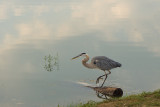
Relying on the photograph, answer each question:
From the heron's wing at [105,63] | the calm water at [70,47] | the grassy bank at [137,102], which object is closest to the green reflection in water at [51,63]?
the calm water at [70,47]

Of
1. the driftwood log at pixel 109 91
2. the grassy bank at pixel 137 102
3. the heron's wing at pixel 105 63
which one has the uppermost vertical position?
the heron's wing at pixel 105 63

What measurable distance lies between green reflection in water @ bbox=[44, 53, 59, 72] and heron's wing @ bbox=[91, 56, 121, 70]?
174 centimetres

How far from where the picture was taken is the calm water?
393 inches

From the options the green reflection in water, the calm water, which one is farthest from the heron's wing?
the green reflection in water

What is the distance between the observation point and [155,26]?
18.0m

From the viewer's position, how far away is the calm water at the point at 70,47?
9.99 metres

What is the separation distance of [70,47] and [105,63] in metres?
3.74

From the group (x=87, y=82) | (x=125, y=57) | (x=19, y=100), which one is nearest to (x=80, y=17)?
(x=125, y=57)

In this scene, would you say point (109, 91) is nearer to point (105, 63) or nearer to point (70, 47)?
point (105, 63)

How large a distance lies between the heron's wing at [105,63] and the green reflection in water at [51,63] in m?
1.74

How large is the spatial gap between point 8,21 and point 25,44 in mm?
4512

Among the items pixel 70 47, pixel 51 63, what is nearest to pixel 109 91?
pixel 51 63

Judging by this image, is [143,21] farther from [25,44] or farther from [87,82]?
[87,82]

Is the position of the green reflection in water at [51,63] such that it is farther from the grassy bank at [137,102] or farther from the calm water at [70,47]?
the grassy bank at [137,102]
